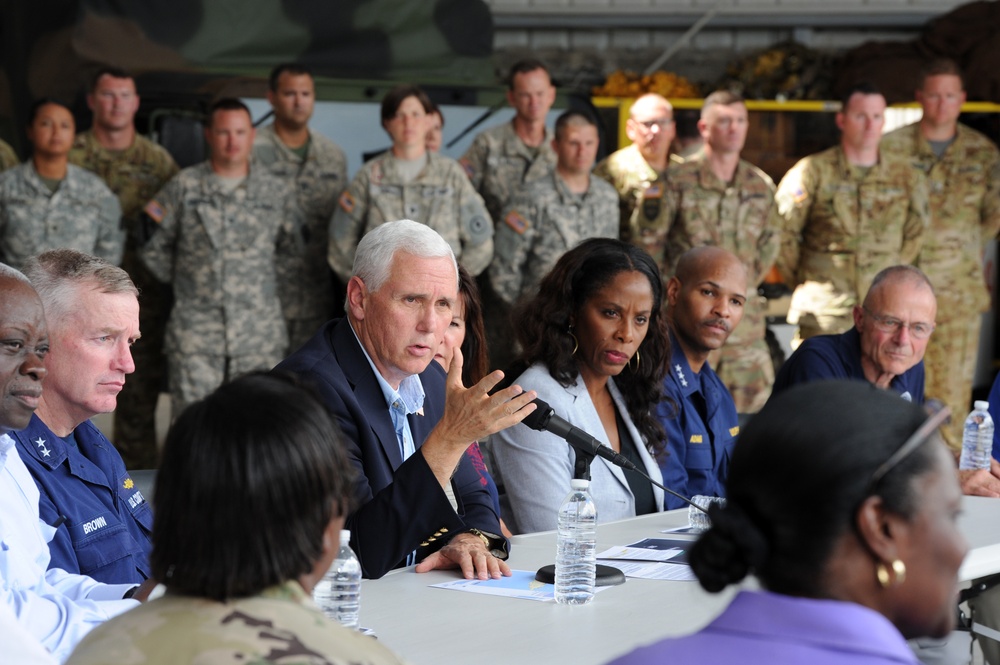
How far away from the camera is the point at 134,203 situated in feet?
20.2

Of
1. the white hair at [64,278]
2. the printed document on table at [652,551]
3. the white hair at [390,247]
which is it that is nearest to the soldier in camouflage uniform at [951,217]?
the printed document on table at [652,551]

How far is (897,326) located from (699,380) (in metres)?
0.67

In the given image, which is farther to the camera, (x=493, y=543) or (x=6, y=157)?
(x=6, y=157)

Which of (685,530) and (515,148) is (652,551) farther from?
(515,148)

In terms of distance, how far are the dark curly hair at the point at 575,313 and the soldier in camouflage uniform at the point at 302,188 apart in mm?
2852

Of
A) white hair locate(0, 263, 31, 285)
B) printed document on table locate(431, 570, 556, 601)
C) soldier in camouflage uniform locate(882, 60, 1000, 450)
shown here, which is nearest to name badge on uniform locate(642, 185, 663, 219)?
soldier in camouflage uniform locate(882, 60, 1000, 450)

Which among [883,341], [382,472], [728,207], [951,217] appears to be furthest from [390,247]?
[951,217]

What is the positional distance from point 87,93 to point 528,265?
250cm

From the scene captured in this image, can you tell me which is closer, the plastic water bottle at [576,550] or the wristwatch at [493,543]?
the plastic water bottle at [576,550]

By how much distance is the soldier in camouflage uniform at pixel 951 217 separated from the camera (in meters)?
6.88

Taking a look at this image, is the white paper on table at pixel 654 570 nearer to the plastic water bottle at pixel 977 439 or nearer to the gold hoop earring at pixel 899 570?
the gold hoop earring at pixel 899 570

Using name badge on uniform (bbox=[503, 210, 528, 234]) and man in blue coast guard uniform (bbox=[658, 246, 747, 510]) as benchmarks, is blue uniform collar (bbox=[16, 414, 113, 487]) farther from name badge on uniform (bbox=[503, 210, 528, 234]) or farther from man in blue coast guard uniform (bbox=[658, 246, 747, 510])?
name badge on uniform (bbox=[503, 210, 528, 234])

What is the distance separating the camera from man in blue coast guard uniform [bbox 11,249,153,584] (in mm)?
2287

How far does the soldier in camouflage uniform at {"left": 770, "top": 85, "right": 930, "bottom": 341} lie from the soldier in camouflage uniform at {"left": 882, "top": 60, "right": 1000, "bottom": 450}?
24 centimetres
